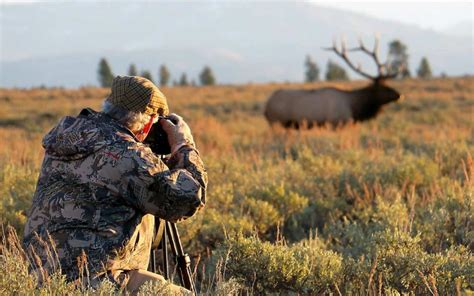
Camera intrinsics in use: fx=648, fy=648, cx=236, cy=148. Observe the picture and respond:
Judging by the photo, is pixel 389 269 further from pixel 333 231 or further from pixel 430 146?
pixel 430 146

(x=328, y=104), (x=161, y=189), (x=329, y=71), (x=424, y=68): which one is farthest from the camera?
(x=424, y=68)

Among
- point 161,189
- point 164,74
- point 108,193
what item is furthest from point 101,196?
Result: point 164,74

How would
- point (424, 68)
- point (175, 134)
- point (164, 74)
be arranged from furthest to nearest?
point (164, 74) < point (424, 68) < point (175, 134)

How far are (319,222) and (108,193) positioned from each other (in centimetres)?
311

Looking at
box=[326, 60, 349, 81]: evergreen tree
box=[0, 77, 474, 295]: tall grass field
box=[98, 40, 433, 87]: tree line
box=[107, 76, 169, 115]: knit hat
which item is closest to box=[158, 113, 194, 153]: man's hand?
box=[107, 76, 169, 115]: knit hat

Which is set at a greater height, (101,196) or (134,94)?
(134,94)

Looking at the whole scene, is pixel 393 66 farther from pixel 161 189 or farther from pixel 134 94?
pixel 161 189

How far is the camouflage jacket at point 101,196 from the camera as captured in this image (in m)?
2.90

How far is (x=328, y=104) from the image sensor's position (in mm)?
13695

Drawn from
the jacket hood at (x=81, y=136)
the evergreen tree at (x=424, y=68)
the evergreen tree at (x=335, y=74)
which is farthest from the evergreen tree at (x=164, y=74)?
the jacket hood at (x=81, y=136)

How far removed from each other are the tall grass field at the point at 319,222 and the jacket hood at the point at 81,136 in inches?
19.5

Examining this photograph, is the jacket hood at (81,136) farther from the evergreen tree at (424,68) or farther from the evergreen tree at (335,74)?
the evergreen tree at (424,68)

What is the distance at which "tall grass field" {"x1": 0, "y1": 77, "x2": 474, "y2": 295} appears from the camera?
3451 millimetres

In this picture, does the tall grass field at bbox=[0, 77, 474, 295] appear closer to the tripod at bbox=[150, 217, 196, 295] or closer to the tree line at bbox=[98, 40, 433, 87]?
the tripod at bbox=[150, 217, 196, 295]
